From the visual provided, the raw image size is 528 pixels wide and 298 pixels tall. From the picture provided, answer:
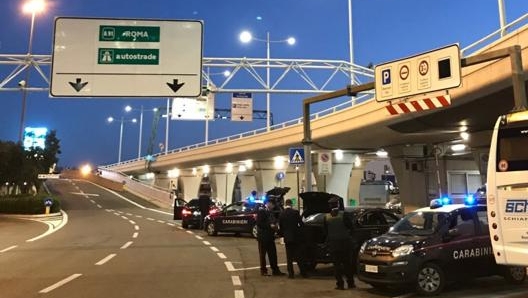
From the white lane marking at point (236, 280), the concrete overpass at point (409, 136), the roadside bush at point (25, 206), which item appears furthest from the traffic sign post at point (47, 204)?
the white lane marking at point (236, 280)

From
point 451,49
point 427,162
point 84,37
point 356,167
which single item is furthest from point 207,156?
point 451,49

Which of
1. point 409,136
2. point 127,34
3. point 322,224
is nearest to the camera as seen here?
point 322,224

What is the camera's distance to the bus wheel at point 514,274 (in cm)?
1066

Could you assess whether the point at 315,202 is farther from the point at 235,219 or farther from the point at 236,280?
the point at 235,219

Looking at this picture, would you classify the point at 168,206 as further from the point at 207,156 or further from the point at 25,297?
the point at 25,297

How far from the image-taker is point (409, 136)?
28281 millimetres

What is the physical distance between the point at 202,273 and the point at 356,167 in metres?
45.6

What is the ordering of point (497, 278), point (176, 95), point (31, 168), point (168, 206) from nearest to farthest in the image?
point (497, 278), point (176, 95), point (31, 168), point (168, 206)

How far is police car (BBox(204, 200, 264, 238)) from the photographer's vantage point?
22.3 metres

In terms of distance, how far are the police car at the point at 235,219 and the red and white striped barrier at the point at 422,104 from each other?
953cm

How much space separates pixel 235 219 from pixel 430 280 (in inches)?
541

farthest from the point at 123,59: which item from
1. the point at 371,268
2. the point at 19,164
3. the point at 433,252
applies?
the point at 19,164

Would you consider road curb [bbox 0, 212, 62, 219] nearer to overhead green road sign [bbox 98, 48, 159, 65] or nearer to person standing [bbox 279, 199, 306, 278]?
overhead green road sign [bbox 98, 48, 159, 65]

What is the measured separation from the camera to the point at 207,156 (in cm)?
5409
